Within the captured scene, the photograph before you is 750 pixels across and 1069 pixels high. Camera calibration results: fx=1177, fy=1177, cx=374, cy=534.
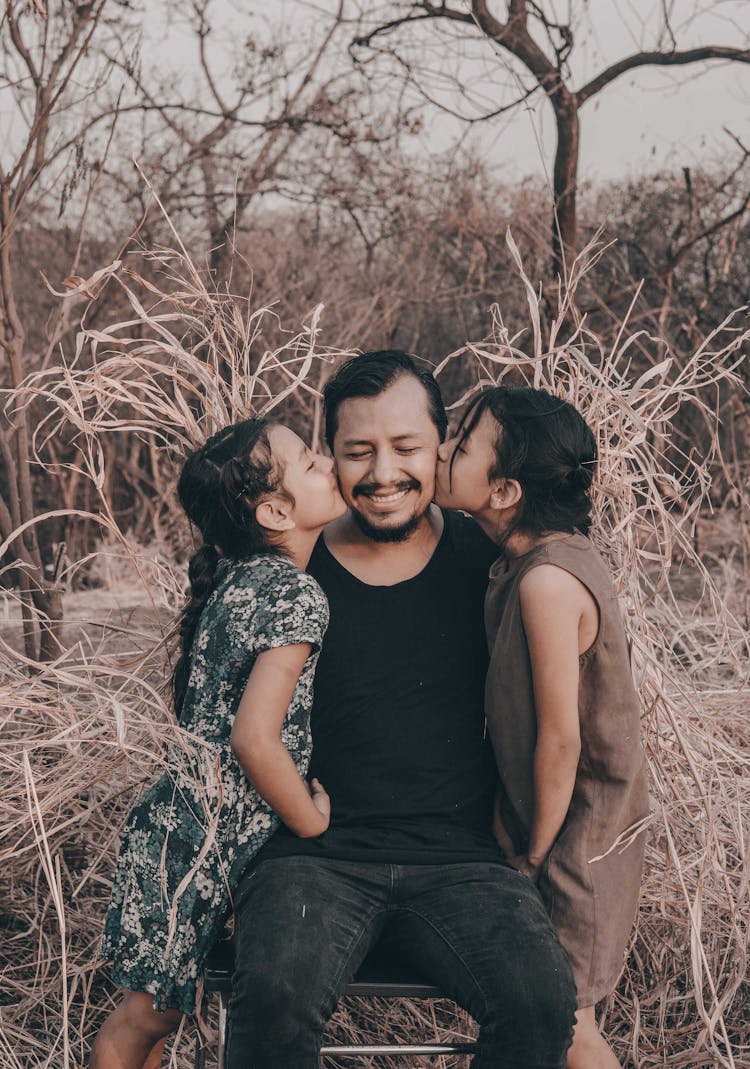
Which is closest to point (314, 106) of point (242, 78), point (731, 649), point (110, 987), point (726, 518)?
point (242, 78)

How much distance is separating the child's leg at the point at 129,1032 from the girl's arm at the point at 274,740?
0.40 metres

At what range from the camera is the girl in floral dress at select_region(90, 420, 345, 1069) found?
2000 millimetres

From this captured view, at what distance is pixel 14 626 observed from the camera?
14.9ft

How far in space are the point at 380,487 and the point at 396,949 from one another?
0.84 meters

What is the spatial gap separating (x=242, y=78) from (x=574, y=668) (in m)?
5.34

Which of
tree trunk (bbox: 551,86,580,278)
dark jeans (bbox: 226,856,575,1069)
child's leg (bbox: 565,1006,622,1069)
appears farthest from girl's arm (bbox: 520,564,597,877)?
tree trunk (bbox: 551,86,580,278)

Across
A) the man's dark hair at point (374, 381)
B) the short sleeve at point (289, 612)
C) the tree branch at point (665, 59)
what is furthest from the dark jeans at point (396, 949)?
the tree branch at point (665, 59)

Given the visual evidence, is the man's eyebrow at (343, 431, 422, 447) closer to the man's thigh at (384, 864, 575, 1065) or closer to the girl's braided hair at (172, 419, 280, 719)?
the girl's braided hair at (172, 419, 280, 719)

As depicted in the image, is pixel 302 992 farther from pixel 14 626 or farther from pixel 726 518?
pixel 726 518

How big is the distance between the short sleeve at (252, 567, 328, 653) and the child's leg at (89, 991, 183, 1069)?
65 cm

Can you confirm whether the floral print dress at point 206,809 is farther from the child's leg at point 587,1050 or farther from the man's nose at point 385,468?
the child's leg at point 587,1050

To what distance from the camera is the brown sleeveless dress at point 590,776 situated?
2.06 m

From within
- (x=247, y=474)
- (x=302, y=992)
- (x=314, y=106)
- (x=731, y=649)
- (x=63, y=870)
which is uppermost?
(x=314, y=106)

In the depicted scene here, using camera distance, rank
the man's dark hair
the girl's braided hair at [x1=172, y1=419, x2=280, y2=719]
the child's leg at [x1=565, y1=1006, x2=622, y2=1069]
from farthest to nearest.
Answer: the man's dark hair → the girl's braided hair at [x1=172, y1=419, x2=280, y2=719] → the child's leg at [x1=565, y1=1006, x2=622, y2=1069]
